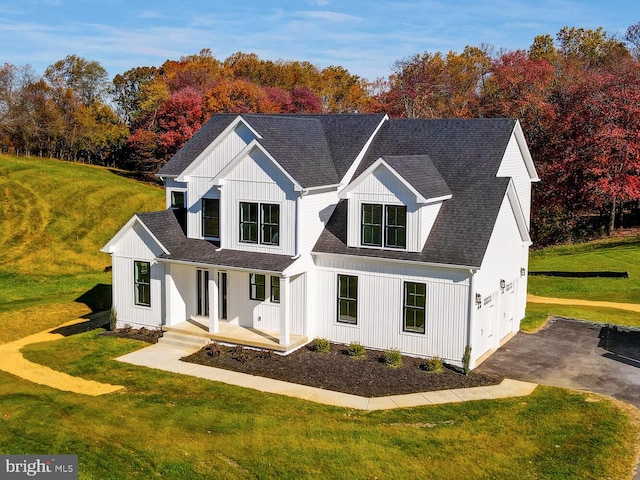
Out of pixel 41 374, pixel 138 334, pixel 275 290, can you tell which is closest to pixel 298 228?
pixel 275 290

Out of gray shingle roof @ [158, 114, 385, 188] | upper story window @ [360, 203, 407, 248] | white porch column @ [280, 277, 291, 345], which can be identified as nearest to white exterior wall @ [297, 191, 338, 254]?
gray shingle roof @ [158, 114, 385, 188]

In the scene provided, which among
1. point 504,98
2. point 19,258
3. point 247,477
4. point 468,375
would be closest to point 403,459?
point 247,477

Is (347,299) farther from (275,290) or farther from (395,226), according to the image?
(395,226)

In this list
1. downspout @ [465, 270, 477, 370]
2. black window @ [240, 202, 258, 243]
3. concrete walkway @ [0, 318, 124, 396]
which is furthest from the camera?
black window @ [240, 202, 258, 243]

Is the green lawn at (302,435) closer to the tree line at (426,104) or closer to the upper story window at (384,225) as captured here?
the upper story window at (384,225)

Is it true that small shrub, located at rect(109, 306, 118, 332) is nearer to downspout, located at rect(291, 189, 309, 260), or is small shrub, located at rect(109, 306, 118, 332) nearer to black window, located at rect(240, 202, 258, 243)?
black window, located at rect(240, 202, 258, 243)

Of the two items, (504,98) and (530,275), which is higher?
(504,98)

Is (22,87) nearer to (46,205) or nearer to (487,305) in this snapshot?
(46,205)
